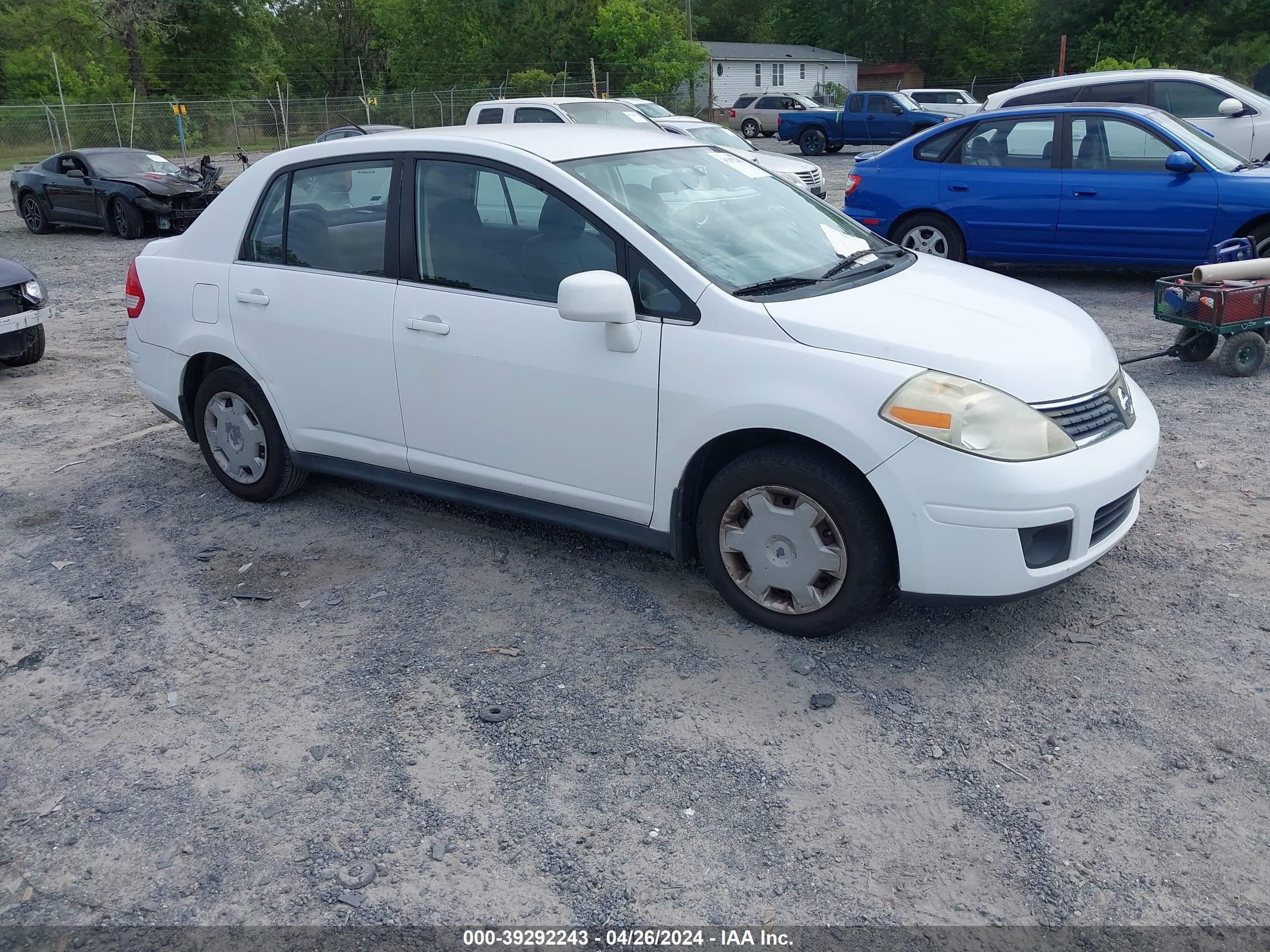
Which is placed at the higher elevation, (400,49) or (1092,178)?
(400,49)

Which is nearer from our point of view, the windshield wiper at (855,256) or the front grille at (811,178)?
the windshield wiper at (855,256)

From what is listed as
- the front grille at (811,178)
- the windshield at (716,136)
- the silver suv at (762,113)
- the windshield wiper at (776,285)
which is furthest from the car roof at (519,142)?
the silver suv at (762,113)

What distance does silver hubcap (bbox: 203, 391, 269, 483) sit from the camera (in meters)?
5.24

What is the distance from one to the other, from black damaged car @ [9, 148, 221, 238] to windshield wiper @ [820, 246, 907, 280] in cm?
1402

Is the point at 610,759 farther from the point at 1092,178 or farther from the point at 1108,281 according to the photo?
the point at 1108,281

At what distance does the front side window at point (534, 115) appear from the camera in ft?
54.8

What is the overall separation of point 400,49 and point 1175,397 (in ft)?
209

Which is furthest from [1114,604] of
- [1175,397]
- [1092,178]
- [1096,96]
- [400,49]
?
[400,49]

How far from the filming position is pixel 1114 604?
4.12 m

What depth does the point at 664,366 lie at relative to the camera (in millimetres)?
3857

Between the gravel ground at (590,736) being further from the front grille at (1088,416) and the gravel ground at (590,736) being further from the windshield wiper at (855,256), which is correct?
the windshield wiper at (855,256)

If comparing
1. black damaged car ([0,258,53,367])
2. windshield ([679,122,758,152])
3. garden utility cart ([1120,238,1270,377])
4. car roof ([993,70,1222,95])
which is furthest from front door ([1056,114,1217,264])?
black damaged car ([0,258,53,367])

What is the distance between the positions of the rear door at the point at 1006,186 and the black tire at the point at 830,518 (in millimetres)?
6821

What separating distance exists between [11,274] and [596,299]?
6616mm
